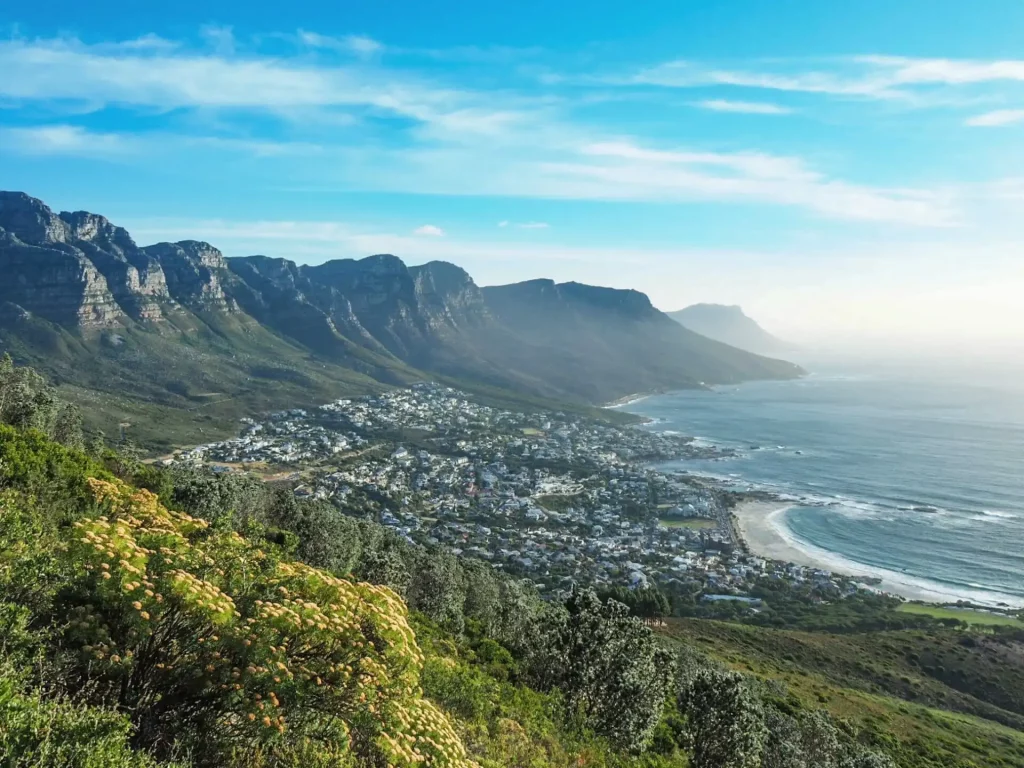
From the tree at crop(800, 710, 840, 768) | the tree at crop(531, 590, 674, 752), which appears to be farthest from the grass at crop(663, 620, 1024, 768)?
the tree at crop(531, 590, 674, 752)

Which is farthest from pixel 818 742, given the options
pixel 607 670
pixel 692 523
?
pixel 692 523

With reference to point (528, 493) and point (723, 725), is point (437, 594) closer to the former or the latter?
point (723, 725)

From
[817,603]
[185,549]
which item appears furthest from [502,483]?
[185,549]

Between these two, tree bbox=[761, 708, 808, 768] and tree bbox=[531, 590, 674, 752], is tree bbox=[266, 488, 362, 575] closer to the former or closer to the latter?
tree bbox=[531, 590, 674, 752]

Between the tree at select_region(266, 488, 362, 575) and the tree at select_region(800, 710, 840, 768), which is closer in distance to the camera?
the tree at select_region(800, 710, 840, 768)

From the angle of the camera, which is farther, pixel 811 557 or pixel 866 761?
pixel 811 557

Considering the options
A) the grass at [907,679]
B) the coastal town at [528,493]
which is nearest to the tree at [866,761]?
the grass at [907,679]
